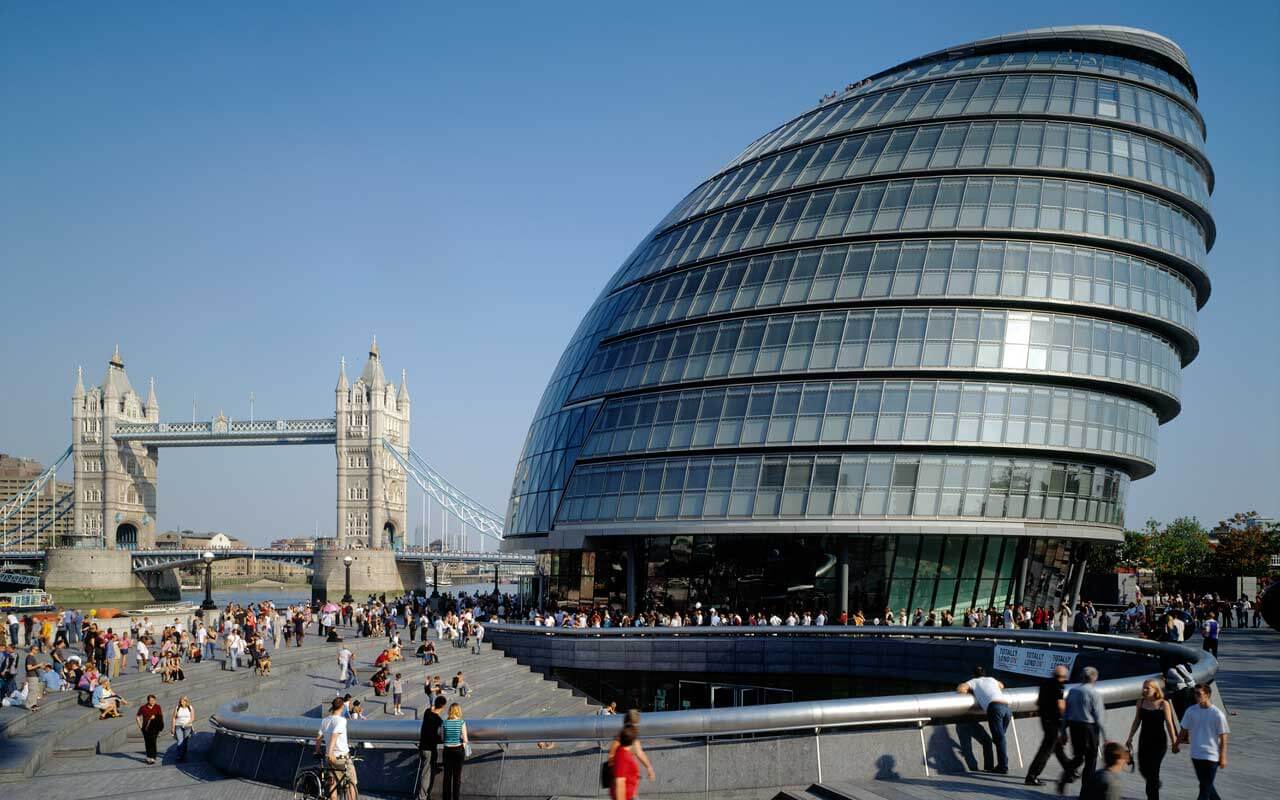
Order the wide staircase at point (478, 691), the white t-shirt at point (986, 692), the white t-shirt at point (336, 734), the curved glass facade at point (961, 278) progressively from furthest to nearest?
the curved glass facade at point (961, 278) < the wide staircase at point (478, 691) < the white t-shirt at point (336, 734) < the white t-shirt at point (986, 692)

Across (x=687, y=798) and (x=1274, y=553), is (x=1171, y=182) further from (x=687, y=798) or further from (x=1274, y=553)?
(x=1274, y=553)

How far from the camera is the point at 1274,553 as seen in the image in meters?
99.8

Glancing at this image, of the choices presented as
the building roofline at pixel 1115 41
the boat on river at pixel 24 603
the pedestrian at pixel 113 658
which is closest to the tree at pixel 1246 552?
the building roofline at pixel 1115 41

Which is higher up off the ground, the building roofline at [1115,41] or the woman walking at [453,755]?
the building roofline at [1115,41]

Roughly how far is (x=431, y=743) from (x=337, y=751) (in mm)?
1595

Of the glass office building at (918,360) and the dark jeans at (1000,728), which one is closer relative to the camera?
the dark jeans at (1000,728)

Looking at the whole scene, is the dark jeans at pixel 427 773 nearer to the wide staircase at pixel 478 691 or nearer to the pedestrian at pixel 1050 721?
the pedestrian at pixel 1050 721

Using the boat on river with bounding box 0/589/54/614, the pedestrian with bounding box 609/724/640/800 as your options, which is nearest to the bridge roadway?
the boat on river with bounding box 0/589/54/614

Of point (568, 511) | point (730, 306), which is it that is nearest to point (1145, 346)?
point (730, 306)

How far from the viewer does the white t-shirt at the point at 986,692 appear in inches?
646

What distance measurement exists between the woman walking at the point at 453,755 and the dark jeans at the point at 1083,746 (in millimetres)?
9046

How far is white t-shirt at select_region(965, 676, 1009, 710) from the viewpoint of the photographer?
16.4 metres

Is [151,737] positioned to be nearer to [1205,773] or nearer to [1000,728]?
[1000,728]

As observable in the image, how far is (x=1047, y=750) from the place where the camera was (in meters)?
15.8
